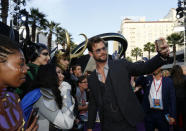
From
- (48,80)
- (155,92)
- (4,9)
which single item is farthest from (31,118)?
(4,9)

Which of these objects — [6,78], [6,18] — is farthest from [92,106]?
[6,18]

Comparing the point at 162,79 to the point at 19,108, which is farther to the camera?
the point at 162,79

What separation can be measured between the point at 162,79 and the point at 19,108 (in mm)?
3948

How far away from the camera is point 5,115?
50.4 inches

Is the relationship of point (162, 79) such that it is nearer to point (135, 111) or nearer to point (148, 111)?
point (148, 111)

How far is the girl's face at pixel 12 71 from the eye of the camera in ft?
4.02

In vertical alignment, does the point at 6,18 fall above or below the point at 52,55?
above

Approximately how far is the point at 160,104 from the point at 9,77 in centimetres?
405

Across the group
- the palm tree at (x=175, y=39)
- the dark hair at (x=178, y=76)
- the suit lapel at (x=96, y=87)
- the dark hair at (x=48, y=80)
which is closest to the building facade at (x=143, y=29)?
the palm tree at (x=175, y=39)

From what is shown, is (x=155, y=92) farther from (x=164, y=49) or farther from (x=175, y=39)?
(x=175, y=39)

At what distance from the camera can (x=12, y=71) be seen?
1249 millimetres

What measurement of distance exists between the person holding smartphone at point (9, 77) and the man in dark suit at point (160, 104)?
12.5 feet

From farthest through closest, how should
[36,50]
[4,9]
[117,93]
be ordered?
1. [4,9]
2. [36,50]
3. [117,93]

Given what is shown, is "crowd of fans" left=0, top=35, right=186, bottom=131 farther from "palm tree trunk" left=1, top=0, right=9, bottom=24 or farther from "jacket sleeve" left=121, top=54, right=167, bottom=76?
"palm tree trunk" left=1, top=0, right=9, bottom=24
